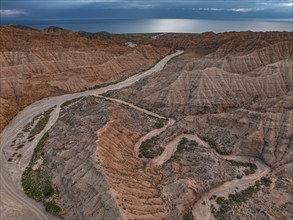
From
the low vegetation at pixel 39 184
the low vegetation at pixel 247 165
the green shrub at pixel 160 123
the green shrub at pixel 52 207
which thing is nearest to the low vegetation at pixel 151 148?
the green shrub at pixel 160 123

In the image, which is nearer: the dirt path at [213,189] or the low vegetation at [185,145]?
the dirt path at [213,189]

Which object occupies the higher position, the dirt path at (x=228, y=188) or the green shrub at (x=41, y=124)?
the dirt path at (x=228, y=188)

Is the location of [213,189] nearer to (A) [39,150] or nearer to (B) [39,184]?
(B) [39,184]

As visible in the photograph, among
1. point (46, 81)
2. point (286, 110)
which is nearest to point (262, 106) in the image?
point (286, 110)

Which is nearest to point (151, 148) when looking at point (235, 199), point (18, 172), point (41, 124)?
point (235, 199)

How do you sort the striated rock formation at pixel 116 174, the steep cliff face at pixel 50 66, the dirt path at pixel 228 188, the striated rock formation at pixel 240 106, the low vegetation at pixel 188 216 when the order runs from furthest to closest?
the steep cliff face at pixel 50 66, the striated rock formation at pixel 240 106, the dirt path at pixel 228 188, the low vegetation at pixel 188 216, the striated rock formation at pixel 116 174

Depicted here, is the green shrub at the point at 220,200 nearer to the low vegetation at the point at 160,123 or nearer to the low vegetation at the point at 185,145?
the low vegetation at the point at 185,145

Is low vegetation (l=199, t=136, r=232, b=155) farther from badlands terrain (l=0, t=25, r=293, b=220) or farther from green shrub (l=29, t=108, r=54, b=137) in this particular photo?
green shrub (l=29, t=108, r=54, b=137)
